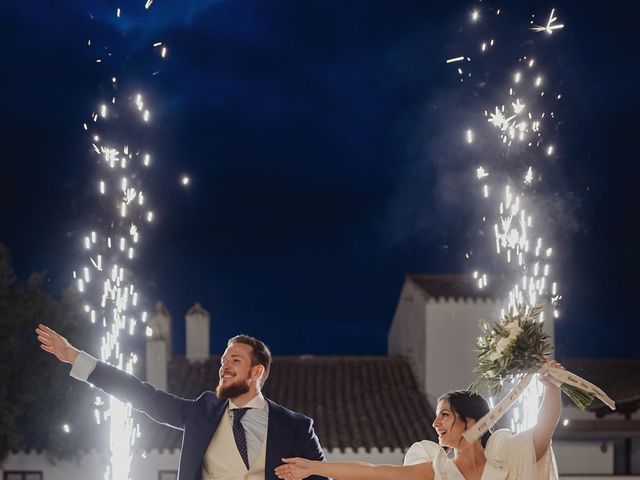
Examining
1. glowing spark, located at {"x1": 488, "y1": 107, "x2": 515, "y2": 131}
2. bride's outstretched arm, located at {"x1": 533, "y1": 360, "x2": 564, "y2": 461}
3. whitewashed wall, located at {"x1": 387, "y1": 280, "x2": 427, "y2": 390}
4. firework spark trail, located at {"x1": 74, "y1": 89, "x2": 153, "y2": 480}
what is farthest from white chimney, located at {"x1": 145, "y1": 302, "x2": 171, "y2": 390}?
bride's outstretched arm, located at {"x1": 533, "y1": 360, "x2": 564, "y2": 461}

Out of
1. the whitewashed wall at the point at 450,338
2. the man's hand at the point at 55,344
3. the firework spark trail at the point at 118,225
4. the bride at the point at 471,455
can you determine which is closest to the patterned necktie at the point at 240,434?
the bride at the point at 471,455

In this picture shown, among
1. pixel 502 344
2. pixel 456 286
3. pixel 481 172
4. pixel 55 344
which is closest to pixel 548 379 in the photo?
pixel 502 344

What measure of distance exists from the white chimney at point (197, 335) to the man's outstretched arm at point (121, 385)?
16.1m

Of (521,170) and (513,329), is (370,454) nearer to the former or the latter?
(521,170)

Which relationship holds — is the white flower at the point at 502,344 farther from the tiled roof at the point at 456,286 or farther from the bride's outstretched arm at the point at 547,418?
the tiled roof at the point at 456,286

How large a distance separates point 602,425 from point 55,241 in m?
12.2

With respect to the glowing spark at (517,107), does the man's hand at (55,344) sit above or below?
below

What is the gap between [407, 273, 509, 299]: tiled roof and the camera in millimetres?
20406

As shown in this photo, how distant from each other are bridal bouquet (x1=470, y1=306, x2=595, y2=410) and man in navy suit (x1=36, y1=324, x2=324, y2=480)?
1.20 metres

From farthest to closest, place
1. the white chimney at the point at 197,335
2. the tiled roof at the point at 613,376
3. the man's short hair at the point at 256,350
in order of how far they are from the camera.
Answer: the white chimney at the point at 197,335 < the tiled roof at the point at 613,376 < the man's short hair at the point at 256,350

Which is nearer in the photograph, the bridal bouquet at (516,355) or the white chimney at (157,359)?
the bridal bouquet at (516,355)

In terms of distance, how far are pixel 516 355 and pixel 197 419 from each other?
6.32ft

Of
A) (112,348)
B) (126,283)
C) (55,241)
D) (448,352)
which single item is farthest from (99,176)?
(448,352)

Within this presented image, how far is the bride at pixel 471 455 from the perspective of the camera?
14.9ft
